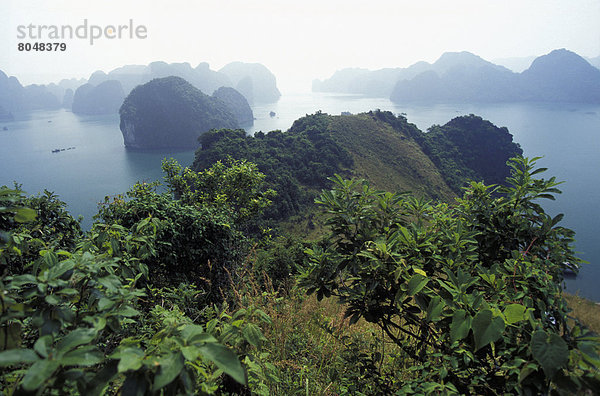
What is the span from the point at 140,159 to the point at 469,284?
3659 inches

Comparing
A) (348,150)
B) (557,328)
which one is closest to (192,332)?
(557,328)

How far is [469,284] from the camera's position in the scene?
151 centimetres

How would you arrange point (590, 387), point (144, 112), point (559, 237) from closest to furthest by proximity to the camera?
point (590, 387) → point (559, 237) → point (144, 112)

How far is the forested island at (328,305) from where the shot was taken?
0.91 meters

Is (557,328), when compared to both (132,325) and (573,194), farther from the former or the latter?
(573,194)

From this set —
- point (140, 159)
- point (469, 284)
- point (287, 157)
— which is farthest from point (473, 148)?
point (140, 159)

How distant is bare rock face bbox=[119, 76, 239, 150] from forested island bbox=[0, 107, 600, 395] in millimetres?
103340

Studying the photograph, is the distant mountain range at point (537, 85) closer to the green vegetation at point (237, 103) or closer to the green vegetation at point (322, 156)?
Result: the green vegetation at point (237, 103)

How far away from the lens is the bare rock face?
9706 centimetres

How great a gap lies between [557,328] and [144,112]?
115m

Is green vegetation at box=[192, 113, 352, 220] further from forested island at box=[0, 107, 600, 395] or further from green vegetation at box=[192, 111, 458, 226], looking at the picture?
forested island at box=[0, 107, 600, 395]

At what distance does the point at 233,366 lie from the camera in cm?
79

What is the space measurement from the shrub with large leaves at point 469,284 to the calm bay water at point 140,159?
3243cm

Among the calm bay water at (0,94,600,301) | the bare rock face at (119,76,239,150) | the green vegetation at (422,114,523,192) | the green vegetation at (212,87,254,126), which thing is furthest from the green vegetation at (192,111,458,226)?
the green vegetation at (212,87,254,126)
